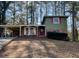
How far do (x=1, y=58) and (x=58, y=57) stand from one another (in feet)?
9.56

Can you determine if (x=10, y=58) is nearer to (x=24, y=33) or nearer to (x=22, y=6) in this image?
(x=24, y=33)

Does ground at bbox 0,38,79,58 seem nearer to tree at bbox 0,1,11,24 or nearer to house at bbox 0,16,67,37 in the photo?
house at bbox 0,16,67,37

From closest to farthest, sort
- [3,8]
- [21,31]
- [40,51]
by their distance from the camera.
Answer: [40,51] < [21,31] < [3,8]

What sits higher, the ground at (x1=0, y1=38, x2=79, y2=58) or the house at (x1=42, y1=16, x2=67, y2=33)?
the house at (x1=42, y1=16, x2=67, y2=33)

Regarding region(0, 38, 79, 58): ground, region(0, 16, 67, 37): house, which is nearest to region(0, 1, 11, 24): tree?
region(0, 16, 67, 37): house

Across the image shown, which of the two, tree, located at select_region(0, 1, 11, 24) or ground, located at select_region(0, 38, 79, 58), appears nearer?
ground, located at select_region(0, 38, 79, 58)

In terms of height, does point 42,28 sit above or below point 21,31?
above

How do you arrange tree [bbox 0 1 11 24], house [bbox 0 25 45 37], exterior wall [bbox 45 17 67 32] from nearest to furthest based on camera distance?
1. exterior wall [bbox 45 17 67 32]
2. house [bbox 0 25 45 37]
3. tree [bbox 0 1 11 24]

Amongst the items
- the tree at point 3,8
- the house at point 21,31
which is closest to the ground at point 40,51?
the house at point 21,31

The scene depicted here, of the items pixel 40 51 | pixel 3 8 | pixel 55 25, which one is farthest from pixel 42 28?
pixel 40 51

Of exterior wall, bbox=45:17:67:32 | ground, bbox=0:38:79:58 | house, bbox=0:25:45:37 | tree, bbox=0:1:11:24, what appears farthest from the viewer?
tree, bbox=0:1:11:24

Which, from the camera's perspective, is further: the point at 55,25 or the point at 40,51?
the point at 55,25

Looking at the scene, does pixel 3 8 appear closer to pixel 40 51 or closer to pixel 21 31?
pixel 21 31

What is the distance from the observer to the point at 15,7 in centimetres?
3362
